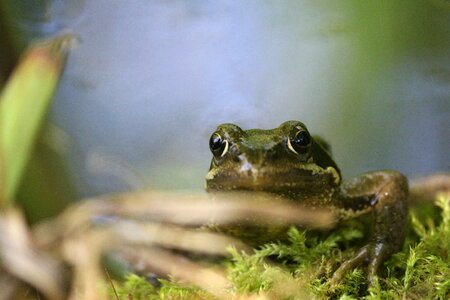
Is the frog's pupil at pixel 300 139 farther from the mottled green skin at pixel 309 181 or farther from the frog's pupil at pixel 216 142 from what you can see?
the frog's pupil at pixel 216 142

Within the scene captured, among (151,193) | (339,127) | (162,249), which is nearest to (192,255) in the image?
(162,249)

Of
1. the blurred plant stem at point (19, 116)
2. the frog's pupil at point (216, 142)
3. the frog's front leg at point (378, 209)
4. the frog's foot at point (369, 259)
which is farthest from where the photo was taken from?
the blurred plant stem at point (19, 116)

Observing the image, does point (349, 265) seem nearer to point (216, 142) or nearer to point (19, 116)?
point (216, 142)

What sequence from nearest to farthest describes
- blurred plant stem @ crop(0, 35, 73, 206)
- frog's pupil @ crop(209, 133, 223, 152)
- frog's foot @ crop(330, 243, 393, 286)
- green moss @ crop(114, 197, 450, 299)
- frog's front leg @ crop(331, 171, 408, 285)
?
1. green moss @ crop(114, 197, 450, 299)
2. frog's foot @ crop(330, 243, 393, 286)
3. frog's front leg @ crop(331, 171, 408, 285)
4. frog's pupil @ crop(209, 133, 223, 152)
5. blurred plant stem @ crop(0, 35, 73, 206)

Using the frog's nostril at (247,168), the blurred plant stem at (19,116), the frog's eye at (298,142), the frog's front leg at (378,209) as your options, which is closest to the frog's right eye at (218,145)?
the frog's nostril at (247,168)

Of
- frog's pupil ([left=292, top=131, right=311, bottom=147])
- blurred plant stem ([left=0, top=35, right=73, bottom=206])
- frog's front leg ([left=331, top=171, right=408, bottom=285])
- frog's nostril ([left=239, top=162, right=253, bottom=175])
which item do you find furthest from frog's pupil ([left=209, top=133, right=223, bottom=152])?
blurred plant stem ([left=0, top=35, right=73, bottom=206])

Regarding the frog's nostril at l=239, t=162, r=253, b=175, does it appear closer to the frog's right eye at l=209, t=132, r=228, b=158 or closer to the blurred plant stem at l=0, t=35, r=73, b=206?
the frog's right eye at l=209, t=132, r=228, b=158

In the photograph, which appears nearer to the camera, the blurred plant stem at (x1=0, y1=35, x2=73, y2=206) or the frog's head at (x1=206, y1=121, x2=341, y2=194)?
the frog's head at (x1=206, y1=121, x2=341, y2=194)

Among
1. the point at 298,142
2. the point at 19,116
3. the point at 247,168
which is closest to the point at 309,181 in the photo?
the point at 298,142

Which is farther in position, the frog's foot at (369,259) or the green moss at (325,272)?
the frog's foot at (369,259)

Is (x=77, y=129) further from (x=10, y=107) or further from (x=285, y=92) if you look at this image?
(x=10, y=107)
